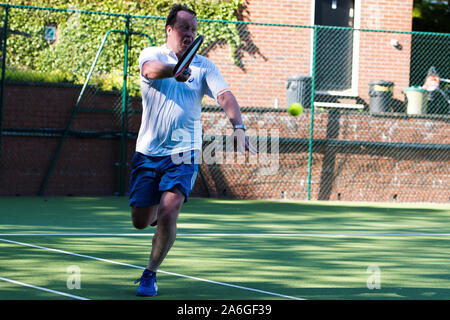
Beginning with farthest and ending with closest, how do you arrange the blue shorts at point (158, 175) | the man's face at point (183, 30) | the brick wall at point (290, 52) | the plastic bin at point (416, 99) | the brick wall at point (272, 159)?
the brick wall at point (290, 52)
the plastic bin at point (416, 99)
the brick wall at point (272, 159)
the blue shorts at point (158, 175)
the man's face at point (183, 30)

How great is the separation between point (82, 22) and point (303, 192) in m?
5.66

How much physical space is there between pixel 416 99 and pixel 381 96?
2.34 ft

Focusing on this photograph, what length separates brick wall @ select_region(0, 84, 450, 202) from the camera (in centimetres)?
1233

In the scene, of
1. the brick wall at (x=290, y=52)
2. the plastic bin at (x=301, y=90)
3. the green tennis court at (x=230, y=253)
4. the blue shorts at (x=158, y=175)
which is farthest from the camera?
the brick wall at (x=290, y=52)

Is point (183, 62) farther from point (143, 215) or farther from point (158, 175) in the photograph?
point (143, 215)

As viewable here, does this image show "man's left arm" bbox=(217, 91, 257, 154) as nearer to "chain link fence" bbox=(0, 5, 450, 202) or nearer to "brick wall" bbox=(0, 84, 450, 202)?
"chain link fence" bbox=(0, 5, 450, 202)

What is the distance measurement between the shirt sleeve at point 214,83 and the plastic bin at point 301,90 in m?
8.72

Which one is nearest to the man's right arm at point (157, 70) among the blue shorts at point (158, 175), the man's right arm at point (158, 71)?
the man's right arm at point (158, 71)

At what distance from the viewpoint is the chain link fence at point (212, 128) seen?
12383 mm

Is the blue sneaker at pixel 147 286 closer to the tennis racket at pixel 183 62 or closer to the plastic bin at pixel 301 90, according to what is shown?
the tennis racket at pixel 183 62

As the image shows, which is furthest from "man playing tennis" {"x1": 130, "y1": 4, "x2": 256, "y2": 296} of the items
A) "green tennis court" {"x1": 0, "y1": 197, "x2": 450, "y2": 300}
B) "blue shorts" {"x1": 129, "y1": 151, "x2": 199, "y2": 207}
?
"green tennis court" {"x1": 0, "y1": 197, "x2": 450, "y2": 300}
